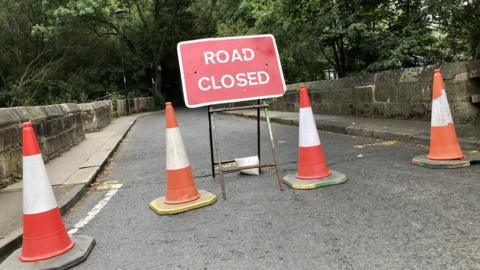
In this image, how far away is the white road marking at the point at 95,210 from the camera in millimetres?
4432

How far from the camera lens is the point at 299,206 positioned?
4.40 m

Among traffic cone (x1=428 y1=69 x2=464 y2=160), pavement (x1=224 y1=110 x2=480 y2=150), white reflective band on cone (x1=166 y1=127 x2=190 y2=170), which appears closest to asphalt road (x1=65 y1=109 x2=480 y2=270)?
traffic cone (x1=428 y1=69 x2=464 y2=160)

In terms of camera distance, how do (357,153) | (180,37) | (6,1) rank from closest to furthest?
1. (357,153)
2. (6,1)
3. (180,37)

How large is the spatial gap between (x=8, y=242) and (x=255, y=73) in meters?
3.07

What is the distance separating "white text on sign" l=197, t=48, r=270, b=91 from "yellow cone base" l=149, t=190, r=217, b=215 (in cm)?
122

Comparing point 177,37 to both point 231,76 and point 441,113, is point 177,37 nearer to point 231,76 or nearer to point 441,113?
point 231,76

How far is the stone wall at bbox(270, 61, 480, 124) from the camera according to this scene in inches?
311

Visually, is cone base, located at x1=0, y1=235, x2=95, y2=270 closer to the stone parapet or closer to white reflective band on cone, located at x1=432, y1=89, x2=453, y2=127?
white reflective band on cone, located at x1=432, y1=89, x2=453, y2=127

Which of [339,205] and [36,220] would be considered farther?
[339,205]

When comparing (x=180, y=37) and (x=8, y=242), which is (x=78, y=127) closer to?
(x=8, y=242)

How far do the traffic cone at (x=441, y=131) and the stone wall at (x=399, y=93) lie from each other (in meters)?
2.57

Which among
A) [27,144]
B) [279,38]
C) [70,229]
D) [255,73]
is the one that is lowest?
[70,229]

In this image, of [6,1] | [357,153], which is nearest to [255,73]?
[357,153]

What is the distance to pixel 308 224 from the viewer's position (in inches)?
151
